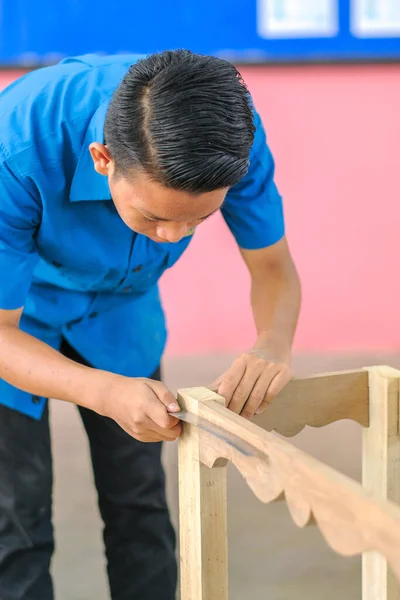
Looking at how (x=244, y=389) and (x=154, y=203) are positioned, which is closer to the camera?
(x=154, y=203)

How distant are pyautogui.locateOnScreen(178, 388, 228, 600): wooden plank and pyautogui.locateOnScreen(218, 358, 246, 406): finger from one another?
59 millimetres

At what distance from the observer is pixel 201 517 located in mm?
963

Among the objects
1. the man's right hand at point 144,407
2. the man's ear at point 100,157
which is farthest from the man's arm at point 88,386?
the man's ear at point 100,157

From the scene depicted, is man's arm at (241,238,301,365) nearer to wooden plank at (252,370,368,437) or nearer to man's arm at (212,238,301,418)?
man's arm at (212,238,301,418)

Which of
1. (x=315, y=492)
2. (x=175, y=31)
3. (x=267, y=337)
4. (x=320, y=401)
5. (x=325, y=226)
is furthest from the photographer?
(x=325, y=226)

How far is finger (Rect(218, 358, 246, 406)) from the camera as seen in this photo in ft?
3.46

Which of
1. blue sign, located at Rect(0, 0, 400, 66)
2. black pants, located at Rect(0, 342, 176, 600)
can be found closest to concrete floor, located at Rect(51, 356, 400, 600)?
black pants, located at Rect(0, 342, 176, 600)

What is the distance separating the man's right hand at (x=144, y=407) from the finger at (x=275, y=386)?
0.47 ft

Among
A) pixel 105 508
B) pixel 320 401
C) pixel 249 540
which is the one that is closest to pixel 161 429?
pixel 320 401

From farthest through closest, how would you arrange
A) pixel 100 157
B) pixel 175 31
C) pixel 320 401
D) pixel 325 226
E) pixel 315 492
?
pixel 325 226, pixel 175 31, pixel 320 401, pixel 100 157, pixel 315 492

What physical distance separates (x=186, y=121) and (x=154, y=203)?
11 centimetres

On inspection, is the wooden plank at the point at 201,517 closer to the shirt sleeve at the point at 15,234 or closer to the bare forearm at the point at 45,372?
the bare forearm at the point at 45,372

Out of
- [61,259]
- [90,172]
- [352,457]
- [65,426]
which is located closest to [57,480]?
[65,426]

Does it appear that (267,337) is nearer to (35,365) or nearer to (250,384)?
(250,384)
